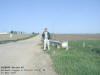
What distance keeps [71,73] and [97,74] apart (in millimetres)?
1001

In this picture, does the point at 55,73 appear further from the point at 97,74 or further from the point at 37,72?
the point at 97,74

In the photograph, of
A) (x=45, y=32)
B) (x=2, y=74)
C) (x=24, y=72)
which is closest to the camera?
(x=2, y=74)

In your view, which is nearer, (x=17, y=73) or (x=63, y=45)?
(x=17, y=73)

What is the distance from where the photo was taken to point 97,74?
586 centimetres

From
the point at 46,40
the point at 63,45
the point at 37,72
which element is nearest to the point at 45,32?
the point at 46,40

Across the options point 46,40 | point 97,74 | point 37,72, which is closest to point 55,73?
point 37,72

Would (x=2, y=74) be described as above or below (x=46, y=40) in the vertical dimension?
below

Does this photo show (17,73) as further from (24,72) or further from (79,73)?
(79,73)

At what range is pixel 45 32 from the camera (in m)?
12.6

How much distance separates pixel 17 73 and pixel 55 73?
1.44 m

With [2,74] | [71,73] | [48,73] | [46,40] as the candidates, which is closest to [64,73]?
[71,73]

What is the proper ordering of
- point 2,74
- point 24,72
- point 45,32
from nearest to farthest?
point 2,74 < point 24,72 < point 45,32

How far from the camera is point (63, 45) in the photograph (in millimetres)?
13320

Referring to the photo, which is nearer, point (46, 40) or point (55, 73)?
point (55, 73)
